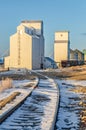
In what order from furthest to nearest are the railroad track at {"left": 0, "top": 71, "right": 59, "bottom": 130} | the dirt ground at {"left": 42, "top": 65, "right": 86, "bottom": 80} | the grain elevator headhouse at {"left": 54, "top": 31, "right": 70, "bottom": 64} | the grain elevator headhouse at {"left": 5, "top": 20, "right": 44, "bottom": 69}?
the grain elevator headhouse at {"left": 54, "top": 31, "right": 70, "bottom": 64}
the grain elevator headhouse at {"left": 5, "top": 20, "right": 44, "bottom": 69}
the dirt ground at {"left": 42, "top": 65, "right": 86, "bottom": 80}
the railroad track at {"left": 0, "top": 71, "right": 59, "bottom": 130}

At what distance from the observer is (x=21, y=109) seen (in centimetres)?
1150

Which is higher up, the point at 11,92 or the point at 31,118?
the point at 11,92

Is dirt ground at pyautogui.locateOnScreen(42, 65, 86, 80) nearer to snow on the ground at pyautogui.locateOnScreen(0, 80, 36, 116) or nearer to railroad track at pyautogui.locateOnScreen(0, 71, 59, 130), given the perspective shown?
snow on the ground at pyautogui.locateOnScreen(0, 80, 36, 116)

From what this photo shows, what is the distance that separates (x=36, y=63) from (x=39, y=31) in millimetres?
17562

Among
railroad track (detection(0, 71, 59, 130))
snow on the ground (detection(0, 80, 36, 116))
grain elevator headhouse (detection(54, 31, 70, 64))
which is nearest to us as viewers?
railroad track (detection(0, 71, 59, 130))

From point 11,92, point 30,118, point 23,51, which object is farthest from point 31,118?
point 23,51

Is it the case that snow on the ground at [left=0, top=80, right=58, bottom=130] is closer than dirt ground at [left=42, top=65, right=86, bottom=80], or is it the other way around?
snow on the ground at [left=0, top=80, right=58, bottom=130]

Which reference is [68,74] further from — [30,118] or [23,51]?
[23,51]

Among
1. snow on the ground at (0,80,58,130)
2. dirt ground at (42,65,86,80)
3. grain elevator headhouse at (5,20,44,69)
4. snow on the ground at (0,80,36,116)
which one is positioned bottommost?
snow on the ground at (0,80,58,130)

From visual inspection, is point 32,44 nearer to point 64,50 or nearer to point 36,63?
point 36,63

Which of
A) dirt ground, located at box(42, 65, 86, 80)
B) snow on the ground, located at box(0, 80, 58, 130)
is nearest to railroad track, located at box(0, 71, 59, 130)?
snow on the ground, located at box(0, 80, 58, 130)

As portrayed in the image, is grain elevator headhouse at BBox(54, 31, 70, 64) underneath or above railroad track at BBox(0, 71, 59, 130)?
above

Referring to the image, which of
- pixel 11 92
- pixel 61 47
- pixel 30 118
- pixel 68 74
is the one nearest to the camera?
pixel 30 118

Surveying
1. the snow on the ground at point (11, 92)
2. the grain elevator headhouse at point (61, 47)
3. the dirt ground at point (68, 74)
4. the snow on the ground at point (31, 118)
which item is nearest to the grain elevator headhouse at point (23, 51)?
the dirt ground at point (68, 74)
